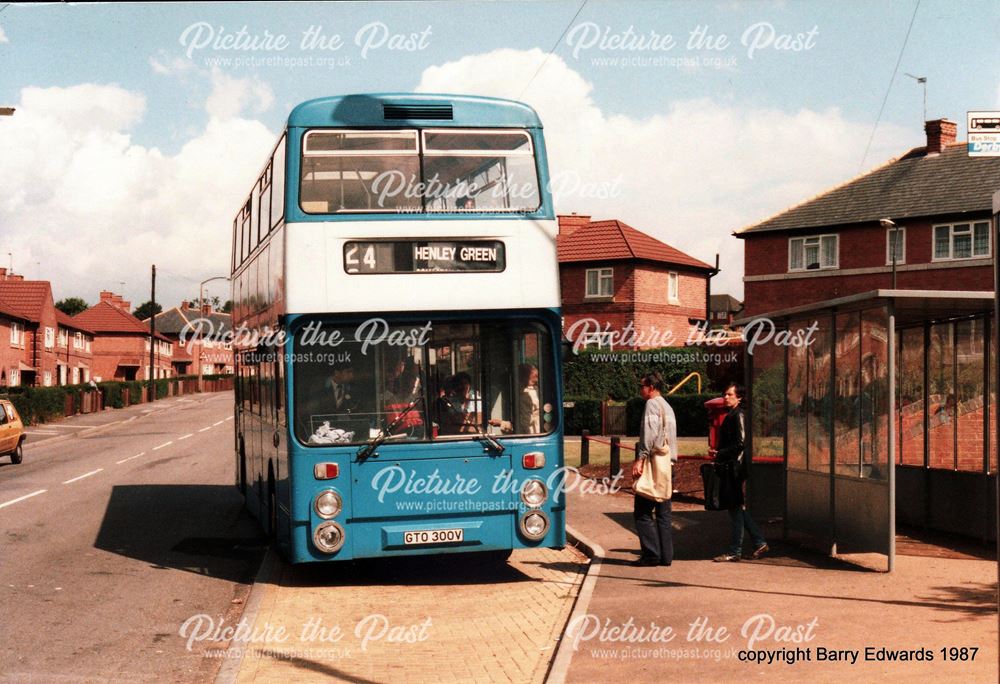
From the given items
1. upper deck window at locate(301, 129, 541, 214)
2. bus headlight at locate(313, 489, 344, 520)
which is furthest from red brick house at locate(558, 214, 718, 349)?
bus headlight at locate(313, 489, 344, 520)

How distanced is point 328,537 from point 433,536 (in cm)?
93

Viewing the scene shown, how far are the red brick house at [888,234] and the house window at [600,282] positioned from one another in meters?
9.44

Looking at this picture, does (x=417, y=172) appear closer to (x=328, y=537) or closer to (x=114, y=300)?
(x=328, y=537)

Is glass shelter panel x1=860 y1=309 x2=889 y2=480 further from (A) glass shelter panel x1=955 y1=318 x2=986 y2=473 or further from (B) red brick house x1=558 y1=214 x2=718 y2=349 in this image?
(B) red brick house x1=558 y1=214 x2=718 y2=349

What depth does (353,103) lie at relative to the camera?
35.6 ft

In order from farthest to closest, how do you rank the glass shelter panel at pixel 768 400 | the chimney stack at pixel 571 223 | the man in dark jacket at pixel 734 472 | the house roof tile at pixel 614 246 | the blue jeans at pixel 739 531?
the chimney stack at pixel 571 223 → the house roof tile at pixel 614 246 → the glass shelter panel at pixel 768 400 → the blue jeans at pixel 739 531 → the man in dark jacket at pixel 734 472

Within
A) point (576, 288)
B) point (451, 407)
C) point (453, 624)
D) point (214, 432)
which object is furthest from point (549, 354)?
point (576, 288)

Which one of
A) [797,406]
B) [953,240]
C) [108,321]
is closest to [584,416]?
[953,240]

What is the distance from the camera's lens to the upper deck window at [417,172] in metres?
10.5

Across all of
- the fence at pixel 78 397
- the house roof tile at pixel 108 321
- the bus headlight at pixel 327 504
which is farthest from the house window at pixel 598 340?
the house roof tile at pixel 108 321

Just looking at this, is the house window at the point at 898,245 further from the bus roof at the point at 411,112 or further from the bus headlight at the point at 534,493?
the bus headlight at the point at 534,493

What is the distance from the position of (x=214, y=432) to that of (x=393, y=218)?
33.9 meters

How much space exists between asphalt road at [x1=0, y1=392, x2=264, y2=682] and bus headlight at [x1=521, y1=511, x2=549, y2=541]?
2.63 meters

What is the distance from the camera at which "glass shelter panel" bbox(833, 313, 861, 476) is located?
11.3m
